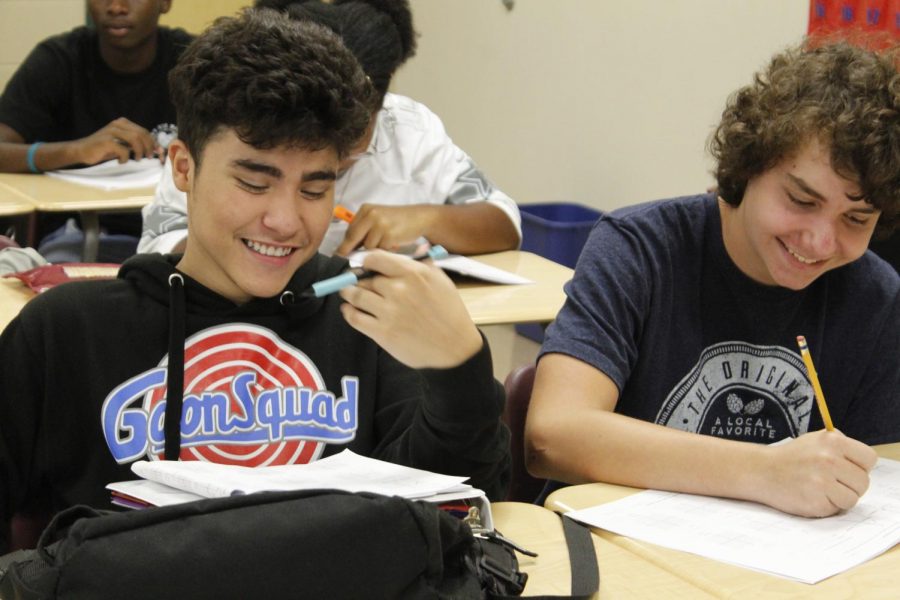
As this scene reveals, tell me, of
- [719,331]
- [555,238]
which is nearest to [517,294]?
[719,331]

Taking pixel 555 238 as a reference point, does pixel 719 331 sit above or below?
above

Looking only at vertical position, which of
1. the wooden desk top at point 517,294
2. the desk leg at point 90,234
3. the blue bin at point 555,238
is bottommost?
the blue bin at point 555,238

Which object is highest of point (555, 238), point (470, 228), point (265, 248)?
point (265, 248)

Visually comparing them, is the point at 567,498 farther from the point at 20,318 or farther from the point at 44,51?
the point at 44,51

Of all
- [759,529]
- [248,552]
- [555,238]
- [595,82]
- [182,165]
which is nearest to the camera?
[248,552]

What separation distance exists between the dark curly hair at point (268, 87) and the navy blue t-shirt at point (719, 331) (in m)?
0.42

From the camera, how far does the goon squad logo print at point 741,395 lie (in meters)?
1.61

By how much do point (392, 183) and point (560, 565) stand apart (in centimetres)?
158

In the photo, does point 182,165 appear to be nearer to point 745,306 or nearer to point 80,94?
point 745,306

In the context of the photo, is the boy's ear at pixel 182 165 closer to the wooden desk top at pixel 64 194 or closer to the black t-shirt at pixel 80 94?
the wooden desk top at pixel 64 194

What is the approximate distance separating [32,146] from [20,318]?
2.13m

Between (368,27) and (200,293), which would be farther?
(368,27)

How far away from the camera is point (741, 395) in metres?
1.62

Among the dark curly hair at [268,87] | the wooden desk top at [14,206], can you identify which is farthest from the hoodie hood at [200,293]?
the wooden desk top at [14,206]
